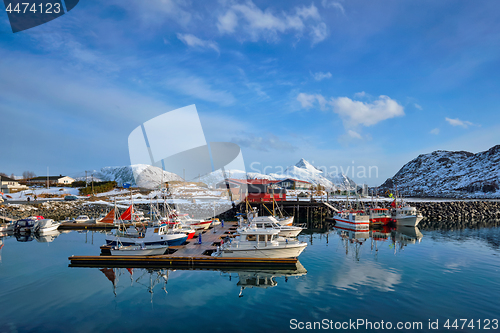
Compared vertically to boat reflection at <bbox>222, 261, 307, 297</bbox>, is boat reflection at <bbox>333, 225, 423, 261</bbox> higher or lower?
lower

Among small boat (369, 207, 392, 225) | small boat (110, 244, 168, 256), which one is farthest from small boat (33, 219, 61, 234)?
small boat (369, 207, 392, 225)

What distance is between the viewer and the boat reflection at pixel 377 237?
1276 inches

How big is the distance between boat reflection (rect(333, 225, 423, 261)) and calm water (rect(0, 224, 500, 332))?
123 inches

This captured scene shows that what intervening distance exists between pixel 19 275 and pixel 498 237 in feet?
187

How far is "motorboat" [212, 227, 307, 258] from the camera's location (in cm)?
2455

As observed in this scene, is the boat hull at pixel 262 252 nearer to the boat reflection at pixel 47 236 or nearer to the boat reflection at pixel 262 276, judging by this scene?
the boat reflection at pixel 262 276

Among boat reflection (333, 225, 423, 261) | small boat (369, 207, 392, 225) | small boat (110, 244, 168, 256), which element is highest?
small boat (110, 244, 168, 256)

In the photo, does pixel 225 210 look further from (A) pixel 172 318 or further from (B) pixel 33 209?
(A) pixel 172 318

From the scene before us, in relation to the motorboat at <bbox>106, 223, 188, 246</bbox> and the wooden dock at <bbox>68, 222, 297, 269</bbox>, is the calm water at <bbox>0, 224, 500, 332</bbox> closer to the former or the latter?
the wooden dock at <bbox>68, 222, 297, 269</bbox>

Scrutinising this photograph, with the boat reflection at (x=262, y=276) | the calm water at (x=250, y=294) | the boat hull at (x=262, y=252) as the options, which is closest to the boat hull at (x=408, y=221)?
the calm water at (x=250, y=294)

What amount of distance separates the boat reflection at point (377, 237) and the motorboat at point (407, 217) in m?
1.30

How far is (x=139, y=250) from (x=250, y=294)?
42.1 feet

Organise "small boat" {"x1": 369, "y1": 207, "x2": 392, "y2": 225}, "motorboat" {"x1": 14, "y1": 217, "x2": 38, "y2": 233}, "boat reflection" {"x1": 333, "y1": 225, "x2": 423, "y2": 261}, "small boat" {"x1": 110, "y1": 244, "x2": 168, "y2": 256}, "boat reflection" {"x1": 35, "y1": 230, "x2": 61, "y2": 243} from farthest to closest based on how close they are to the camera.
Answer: "small boat" {"x1": 369, "y1": 207, "x2": 392, "y2": 225}
"motorboat" {"x1": 14, "y1": 217, "x2": 38, "y2": 233}
"boat reflection" {"x1": 35, "y1": 230, "x2": 61, "y2": 243}
"boat reflection" {"x1": 333, "y1": 225, "x2": 423, "y2": 261}
"small boat" {"x1": 110, "y1": 244, "x2": 168, "y2": 256}

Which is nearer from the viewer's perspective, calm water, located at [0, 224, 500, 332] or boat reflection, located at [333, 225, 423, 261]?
calm water, located at [0, 224, 500, 332]
